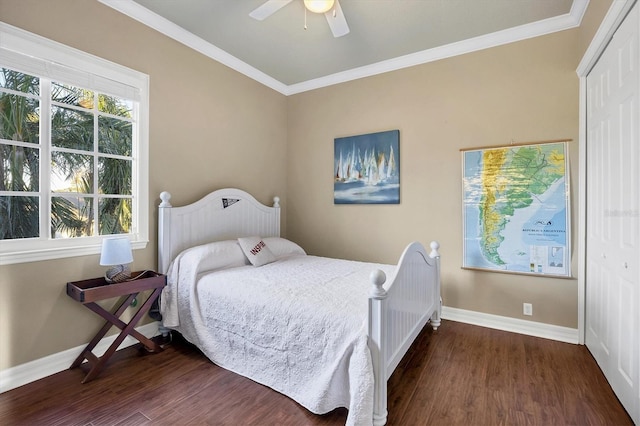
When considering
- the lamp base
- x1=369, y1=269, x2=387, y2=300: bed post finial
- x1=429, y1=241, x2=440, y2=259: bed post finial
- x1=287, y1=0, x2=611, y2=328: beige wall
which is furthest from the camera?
x1=429, y1=241, x2=440, y2=259: bed post finial

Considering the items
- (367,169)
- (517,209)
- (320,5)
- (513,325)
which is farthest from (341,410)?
(320,5)

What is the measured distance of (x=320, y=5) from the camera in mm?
2197

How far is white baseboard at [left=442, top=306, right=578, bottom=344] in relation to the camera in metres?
2.73

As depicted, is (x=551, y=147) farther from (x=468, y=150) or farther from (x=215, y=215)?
(x=215, y=215)

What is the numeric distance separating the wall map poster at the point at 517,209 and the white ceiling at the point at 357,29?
110 cm

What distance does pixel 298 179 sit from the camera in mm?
4270

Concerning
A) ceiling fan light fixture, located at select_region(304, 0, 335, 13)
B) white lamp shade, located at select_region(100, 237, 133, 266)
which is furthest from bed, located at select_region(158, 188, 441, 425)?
ceiling fan light fixture, located at select_region(304, 0, 335, 13)

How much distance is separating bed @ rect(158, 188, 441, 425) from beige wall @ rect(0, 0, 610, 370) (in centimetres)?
37

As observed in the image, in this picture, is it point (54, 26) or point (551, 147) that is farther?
point (551, 147)

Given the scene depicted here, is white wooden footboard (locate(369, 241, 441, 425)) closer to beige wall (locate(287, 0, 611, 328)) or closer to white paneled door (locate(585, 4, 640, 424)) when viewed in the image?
beige wall (locate(287, 0, 611, 328))

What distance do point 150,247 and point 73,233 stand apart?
1.89ft

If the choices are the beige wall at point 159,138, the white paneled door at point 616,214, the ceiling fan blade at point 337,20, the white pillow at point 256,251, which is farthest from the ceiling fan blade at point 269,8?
the white paneled door at point 616,214

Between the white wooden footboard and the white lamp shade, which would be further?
the white lamp shade

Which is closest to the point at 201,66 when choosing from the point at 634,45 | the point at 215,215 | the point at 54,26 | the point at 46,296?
the point at 54,26
